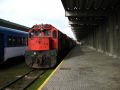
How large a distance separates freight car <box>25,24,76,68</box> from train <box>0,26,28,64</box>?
1.47m

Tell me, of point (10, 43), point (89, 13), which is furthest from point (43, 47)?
point (89, 13)

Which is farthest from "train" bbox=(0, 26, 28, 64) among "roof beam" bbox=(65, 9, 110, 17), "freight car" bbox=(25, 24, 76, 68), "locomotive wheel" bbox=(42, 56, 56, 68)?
"roof beam" bbox=(65, 9, 110, 17)

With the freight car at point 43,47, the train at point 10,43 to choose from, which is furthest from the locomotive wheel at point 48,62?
the train at point 10,43

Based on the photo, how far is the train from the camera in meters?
17.0

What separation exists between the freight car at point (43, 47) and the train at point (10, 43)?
57.8 inches

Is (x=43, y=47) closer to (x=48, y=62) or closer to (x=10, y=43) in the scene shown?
(x=48, y=62)

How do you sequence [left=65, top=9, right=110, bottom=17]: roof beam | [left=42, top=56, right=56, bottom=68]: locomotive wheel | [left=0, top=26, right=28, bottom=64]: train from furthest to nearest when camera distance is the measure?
[left=65, top=9, right=110, bottom=17]: roof beam → [left=42, top=56, right=56, bottom=68]: locomotive wheel → [left=0, top=26, right=28, bottom=64]: train

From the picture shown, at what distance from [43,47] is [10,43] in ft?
8.80

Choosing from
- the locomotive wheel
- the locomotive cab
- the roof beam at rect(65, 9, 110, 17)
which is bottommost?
the locomotive wheel

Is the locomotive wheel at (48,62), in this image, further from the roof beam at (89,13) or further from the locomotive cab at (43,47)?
the roof beam at (89,13)

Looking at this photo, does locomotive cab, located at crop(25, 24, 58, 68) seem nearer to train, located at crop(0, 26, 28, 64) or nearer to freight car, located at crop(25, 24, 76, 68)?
freight car, located at crop(25, 24, 76, 68)

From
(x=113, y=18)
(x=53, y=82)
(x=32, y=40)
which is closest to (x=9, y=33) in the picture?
(x=32, y=40)

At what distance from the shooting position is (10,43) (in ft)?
61.2

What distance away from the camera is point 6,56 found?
1756cm
